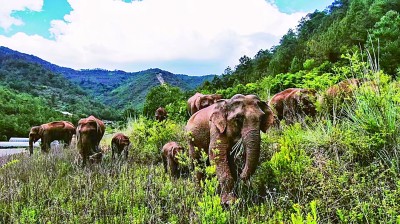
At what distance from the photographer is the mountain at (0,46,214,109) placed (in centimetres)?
4753

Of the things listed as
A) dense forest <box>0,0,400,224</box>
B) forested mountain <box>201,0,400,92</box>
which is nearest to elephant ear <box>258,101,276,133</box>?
dense forest <box>0,0,400,224</box>

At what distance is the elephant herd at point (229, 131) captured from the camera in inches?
185

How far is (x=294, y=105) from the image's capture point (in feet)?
27.5

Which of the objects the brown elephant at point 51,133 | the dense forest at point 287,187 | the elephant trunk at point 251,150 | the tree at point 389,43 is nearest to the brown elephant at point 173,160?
the dense forest at point 287,187

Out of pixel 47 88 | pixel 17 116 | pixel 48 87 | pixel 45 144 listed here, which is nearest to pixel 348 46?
pixel 45 144

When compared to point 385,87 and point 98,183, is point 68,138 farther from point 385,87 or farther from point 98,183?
point 385,87

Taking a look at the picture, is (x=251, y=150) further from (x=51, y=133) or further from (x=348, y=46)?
(x=348, y=46)

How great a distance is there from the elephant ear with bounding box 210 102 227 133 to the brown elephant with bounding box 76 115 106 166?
4517 millimetres

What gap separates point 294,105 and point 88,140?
459 cm

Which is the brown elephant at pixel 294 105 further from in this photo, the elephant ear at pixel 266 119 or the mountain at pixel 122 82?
the mountain at pixel 122 82

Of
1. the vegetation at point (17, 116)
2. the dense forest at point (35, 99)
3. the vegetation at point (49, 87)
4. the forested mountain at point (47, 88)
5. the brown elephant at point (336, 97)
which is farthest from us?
the vegetation at point (49, 87)

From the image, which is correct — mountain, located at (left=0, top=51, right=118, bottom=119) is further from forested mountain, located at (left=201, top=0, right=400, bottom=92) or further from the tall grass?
the tall grass

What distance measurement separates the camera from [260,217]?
169 inches

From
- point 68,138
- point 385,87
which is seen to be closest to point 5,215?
point 385,87
